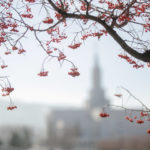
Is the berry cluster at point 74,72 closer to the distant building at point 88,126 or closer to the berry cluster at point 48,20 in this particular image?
the berry cluster at point 48,20

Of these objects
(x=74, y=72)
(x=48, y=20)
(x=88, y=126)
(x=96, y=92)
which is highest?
(x=48, y=20)

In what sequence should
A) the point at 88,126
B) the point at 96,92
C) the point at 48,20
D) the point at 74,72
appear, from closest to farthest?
the point at 48,20 < the point at 74,72 < the point at 88,126 < the point at 96,92

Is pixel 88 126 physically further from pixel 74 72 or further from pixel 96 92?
pixel 74 72

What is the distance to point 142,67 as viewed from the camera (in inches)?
191

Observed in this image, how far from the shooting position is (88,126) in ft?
190

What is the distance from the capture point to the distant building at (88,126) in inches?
1592

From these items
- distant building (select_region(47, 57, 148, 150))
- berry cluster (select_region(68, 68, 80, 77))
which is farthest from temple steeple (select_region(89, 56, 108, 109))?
berry cluster (select_region(68, 68, 80, 77))

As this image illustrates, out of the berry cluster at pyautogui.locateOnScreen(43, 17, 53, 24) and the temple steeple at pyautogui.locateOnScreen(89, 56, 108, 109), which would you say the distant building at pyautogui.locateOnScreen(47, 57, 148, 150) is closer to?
the temple steeple at pyautogui.locateOnScreen(89, 56, 108, 109)

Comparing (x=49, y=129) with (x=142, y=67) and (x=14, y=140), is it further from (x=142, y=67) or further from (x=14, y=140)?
(x=142, y=67)

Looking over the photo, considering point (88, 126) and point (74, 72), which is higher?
point (74, 72)

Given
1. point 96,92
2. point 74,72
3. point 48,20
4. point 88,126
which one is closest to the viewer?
point 48,20

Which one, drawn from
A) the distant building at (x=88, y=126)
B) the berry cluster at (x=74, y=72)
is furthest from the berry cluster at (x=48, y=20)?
the distant building at (x=88, y=126)

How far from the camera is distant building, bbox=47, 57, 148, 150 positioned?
133 ft

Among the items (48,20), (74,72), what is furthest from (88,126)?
(48,20)
